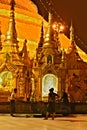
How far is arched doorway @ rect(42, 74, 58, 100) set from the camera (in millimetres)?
28438

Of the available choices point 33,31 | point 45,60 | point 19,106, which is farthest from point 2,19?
point 19,106

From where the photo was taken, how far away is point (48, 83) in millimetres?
28516

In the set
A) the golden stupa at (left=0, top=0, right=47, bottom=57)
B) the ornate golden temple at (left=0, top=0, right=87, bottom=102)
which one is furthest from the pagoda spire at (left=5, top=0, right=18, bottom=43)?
the golden stupa at (left=0, top=0, right=47, bottom=57)

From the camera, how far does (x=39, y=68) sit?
94.2 ft

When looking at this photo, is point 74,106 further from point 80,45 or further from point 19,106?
point 80,45

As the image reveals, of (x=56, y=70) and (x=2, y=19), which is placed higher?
(x=2, y=19)

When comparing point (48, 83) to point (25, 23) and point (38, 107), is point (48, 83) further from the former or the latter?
point (38, 107)

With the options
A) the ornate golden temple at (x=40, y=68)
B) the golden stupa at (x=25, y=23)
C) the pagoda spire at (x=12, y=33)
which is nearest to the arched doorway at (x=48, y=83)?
the ornate golden temple at (x=40, y=68)

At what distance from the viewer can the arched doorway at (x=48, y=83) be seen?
93.3 ft

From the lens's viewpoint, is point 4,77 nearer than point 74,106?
No

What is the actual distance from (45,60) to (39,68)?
0.72m

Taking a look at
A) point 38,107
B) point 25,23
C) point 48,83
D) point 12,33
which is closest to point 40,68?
point 48,83

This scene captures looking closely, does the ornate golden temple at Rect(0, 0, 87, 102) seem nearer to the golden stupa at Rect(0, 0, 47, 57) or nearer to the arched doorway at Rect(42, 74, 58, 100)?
the arched doorway at Rect(42, 74, 58, 100)

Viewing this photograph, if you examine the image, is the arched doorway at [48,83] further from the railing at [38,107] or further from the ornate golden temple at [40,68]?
the railing at [38,107]
